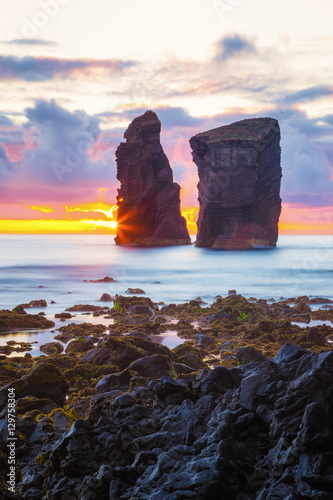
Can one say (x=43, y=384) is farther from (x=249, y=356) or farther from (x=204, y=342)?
(x=204, y=342)

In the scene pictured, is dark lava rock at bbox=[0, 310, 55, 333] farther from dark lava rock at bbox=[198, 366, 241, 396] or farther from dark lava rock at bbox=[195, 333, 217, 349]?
dark lava rock at bbox=[198, 366, 241, 396]

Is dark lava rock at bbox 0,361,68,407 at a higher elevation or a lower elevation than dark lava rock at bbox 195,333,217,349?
higher

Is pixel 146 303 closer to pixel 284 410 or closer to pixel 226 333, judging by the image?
pixel 226 333

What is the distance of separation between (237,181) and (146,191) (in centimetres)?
2750

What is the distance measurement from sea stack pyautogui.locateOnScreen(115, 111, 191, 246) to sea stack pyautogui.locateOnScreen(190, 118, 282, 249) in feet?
33.3

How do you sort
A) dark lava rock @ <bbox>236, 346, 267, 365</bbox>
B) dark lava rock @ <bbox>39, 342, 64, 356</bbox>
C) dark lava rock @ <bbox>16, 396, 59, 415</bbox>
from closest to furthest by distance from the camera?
dark lava rock @ <bbox>16, 396, 59, 415</bbox>
dark lava rock @ <bbox>236, 346, 267, 365</bbox>
dark lava rock @ <bbox>39, 342, 64, 356</bbox>

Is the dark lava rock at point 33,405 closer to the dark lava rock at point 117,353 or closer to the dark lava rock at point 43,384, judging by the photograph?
the dark lava rock at point 43,384

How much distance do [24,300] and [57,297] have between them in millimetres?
2183

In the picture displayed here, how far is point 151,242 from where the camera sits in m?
131

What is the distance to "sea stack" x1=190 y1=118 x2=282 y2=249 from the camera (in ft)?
358

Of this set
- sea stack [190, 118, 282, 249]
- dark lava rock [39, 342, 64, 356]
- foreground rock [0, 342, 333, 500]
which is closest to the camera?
foreground rock [0, 342, 333, 500]

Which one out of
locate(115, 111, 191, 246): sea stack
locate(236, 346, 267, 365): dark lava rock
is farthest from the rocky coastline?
locate(115, 111, 191, 246): sea stack

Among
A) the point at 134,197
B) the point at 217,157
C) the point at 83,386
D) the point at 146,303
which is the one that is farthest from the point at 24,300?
the point at 134,197

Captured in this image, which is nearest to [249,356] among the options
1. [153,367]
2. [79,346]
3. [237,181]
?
[153,367]
